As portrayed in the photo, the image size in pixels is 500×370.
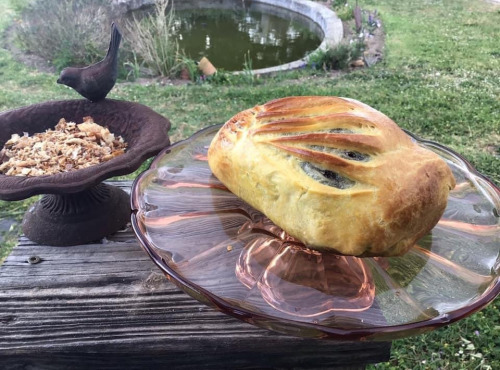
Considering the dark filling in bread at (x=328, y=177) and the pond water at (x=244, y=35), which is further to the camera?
the pond water at (x=244, y=35)

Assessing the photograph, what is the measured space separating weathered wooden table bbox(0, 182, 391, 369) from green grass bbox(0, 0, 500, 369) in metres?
0.86

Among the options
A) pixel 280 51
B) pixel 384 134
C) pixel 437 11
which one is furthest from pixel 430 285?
pixel 437 11

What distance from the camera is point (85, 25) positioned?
17.8 ft

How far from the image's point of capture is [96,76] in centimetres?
177

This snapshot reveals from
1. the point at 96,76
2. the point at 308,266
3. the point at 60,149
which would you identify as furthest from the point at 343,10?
the point at 308,266

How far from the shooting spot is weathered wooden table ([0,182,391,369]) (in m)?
1.29

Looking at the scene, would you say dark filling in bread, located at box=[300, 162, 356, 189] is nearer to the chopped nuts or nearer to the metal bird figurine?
the chopped nuts

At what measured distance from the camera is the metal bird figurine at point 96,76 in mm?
1764

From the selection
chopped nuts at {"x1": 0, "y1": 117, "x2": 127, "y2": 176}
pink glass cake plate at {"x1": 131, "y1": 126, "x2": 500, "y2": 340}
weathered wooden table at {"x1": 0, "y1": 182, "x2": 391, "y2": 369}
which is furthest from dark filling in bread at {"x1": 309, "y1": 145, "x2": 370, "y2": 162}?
chopped nuts at {"x1": 0, "y1": 117, "x2": 127, "y2": 176}

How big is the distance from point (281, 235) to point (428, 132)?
2884mm

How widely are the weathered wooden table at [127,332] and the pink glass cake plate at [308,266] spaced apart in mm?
326

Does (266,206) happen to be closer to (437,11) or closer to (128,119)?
(128,119)

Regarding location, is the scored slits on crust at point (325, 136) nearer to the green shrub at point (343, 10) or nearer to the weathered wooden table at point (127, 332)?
the weathered wooden table at point (127, 332)

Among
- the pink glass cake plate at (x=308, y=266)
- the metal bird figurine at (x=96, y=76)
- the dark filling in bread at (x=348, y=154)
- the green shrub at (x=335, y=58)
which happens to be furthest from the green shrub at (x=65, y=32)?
the dark filling in bread at (x=348, y=154)
